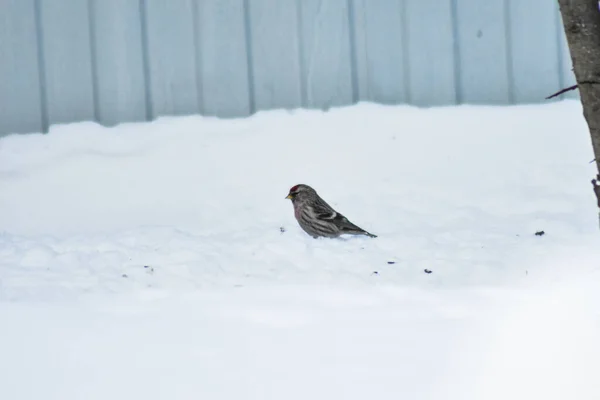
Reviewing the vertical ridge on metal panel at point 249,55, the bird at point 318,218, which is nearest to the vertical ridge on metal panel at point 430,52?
the vertical ridge on metal panel at point 249,55

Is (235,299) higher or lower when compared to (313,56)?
lower

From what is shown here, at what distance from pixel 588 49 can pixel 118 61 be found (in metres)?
3.48

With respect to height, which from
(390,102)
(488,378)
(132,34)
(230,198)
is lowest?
(488,378)

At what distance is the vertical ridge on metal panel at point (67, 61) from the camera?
5.52 m

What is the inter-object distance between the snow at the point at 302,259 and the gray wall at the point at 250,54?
0.13m

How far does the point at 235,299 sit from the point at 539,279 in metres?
1.19

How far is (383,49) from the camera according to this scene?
18.4 feet

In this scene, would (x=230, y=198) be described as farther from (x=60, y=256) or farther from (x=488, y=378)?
(x=488, y=378)

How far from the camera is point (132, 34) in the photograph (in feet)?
18.2

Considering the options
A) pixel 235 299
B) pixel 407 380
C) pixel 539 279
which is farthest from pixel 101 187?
pixel 407 380

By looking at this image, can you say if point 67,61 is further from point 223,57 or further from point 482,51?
point 482,51

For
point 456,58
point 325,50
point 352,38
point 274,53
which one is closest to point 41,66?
point 274,53

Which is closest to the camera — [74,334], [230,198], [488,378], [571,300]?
[488,378]

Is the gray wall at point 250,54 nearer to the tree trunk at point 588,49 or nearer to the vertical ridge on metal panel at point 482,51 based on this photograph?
the vertical ridge on metal panel at point 482,51
